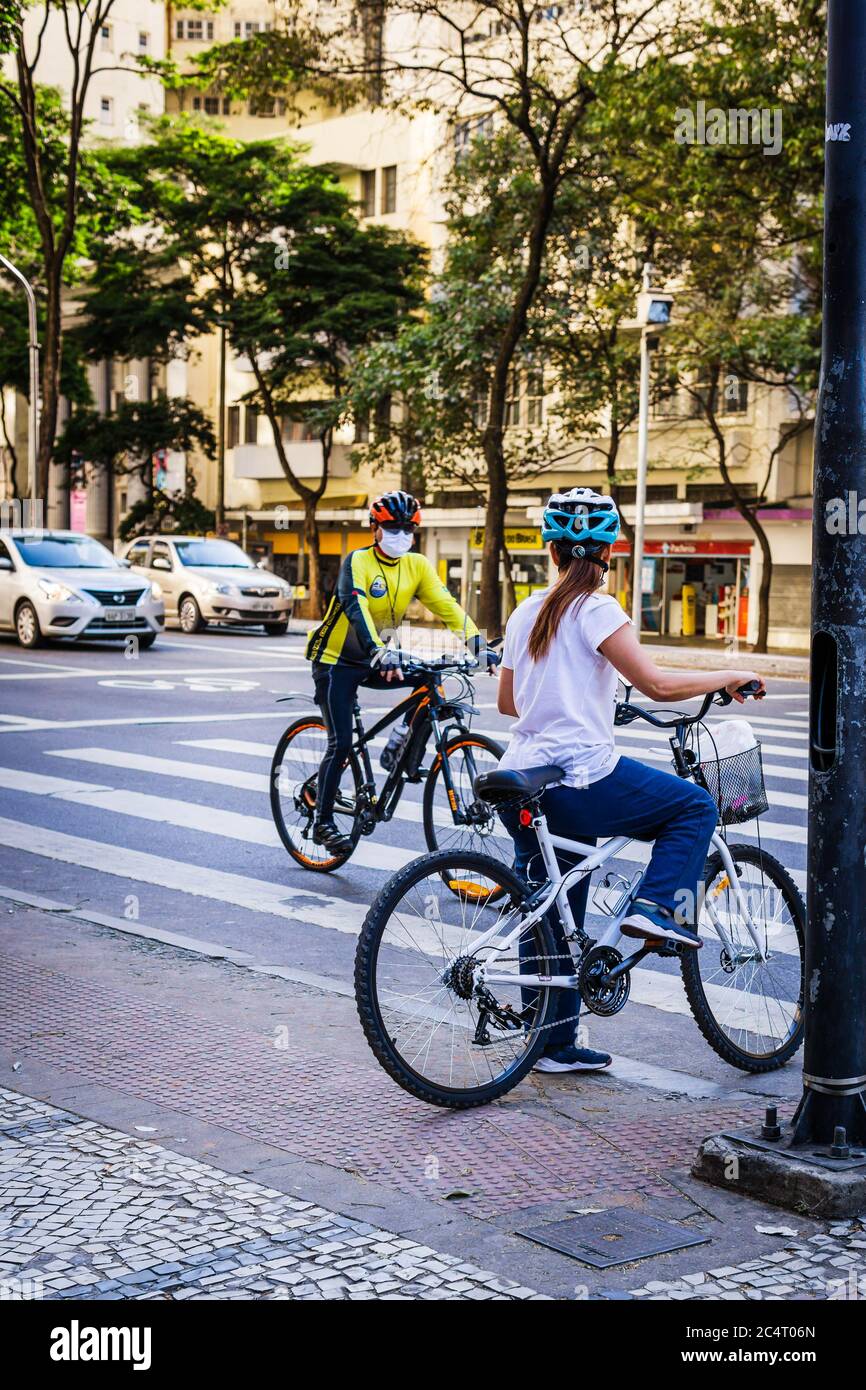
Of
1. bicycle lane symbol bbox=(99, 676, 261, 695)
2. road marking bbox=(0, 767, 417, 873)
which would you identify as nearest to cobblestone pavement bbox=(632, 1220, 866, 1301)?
road marking bbox=(0, 767, 417, 873)

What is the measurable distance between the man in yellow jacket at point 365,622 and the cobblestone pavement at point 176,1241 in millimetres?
3998

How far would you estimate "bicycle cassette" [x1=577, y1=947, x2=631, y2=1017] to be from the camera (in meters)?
5.24

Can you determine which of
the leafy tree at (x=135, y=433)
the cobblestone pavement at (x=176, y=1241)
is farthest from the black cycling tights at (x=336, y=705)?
the leafy tree at (x=135, y=433)

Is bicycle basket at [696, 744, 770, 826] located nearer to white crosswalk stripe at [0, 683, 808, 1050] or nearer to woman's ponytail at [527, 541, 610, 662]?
white crosswalk stripe at [0, 683, 808, 1050]

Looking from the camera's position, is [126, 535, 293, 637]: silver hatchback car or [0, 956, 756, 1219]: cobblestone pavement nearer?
[0, 956, 756, 1219]: cobblestone pavement

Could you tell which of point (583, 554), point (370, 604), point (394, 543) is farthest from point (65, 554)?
Result: point (583, 554)

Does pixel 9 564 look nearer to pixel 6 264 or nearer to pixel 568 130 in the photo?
pixel 568 130

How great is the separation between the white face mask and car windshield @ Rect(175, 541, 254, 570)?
74.1 ft

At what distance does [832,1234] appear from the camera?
424 centimetres

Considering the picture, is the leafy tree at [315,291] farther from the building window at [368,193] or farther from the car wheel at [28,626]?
the car wheel at [28,626]

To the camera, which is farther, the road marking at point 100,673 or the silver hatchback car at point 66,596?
the silver hatchback car at point 66,596

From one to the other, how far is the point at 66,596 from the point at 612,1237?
20735 mm

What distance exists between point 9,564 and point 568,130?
11070mm

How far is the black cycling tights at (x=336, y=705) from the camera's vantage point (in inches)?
342
